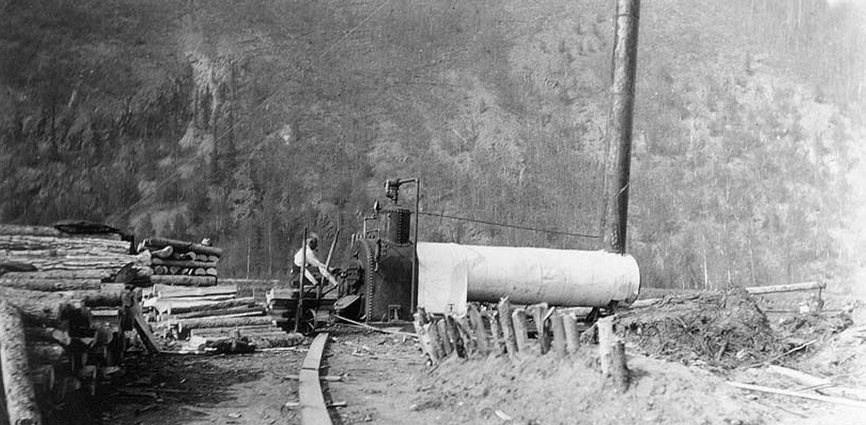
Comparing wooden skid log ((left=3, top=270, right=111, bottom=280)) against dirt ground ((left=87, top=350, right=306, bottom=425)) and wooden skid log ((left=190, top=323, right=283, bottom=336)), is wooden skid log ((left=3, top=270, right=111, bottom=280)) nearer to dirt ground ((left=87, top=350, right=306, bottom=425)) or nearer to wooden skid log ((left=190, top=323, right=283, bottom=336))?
dirt ground ((left=87, top=350, right=306, bottom=425))

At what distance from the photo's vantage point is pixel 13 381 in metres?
4.57

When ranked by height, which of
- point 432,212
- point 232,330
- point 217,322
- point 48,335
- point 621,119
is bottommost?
point 232,330

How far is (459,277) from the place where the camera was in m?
12.5

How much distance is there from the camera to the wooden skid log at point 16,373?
444 centimetres

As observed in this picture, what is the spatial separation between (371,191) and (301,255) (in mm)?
10968

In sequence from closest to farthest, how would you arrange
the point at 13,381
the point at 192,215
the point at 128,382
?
the point at 13,381 → the point at 128,382 → the point at 192,215

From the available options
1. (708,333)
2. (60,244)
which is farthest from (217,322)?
(708,333)

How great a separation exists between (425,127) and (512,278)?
15098 mm

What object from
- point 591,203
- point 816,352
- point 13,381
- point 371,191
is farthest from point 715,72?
point 13,381

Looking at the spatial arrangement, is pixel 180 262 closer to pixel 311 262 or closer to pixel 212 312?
pixel 212 312

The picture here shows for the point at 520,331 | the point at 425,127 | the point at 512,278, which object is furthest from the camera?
the point at 425,127

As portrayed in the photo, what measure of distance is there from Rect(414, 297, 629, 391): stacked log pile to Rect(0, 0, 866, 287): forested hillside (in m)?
14.0

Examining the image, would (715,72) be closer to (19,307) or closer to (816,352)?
(816,352)

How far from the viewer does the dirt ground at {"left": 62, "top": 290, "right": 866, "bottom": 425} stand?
5078mm
